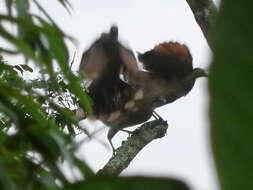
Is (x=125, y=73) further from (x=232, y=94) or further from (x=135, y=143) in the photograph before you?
(x=232, y=94)

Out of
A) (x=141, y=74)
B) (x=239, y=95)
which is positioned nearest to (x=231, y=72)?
(x=239, y=95)

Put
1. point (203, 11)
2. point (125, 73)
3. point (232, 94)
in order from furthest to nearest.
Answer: point (125, 73), point (203, 11), point (232, 94)

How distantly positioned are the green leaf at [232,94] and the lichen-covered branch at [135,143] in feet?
5.80

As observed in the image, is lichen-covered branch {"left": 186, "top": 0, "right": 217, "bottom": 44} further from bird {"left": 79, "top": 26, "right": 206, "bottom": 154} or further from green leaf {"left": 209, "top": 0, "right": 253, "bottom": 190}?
green leaf {"left": 209, "top": 0, "right": 253, "bottom": 190}

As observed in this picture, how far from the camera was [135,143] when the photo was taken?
7.01 feet

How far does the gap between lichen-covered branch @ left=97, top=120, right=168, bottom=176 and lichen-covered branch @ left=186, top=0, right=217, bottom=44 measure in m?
0.56

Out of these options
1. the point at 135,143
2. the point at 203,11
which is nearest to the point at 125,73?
the point at 135,143

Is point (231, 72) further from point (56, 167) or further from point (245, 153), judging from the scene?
point (56, 167)

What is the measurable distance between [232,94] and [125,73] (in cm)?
202

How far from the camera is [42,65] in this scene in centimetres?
61

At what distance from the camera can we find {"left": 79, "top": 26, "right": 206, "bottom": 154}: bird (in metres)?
1.98

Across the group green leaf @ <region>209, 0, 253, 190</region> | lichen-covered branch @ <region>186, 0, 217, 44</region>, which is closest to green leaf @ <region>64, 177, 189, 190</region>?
green leaf @ <region>209, 0, 253, 190</region>

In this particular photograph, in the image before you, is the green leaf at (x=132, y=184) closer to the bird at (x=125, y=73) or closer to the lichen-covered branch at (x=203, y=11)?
the lichen-covered branch at (x=203, y=11)

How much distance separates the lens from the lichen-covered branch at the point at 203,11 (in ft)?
5.59
